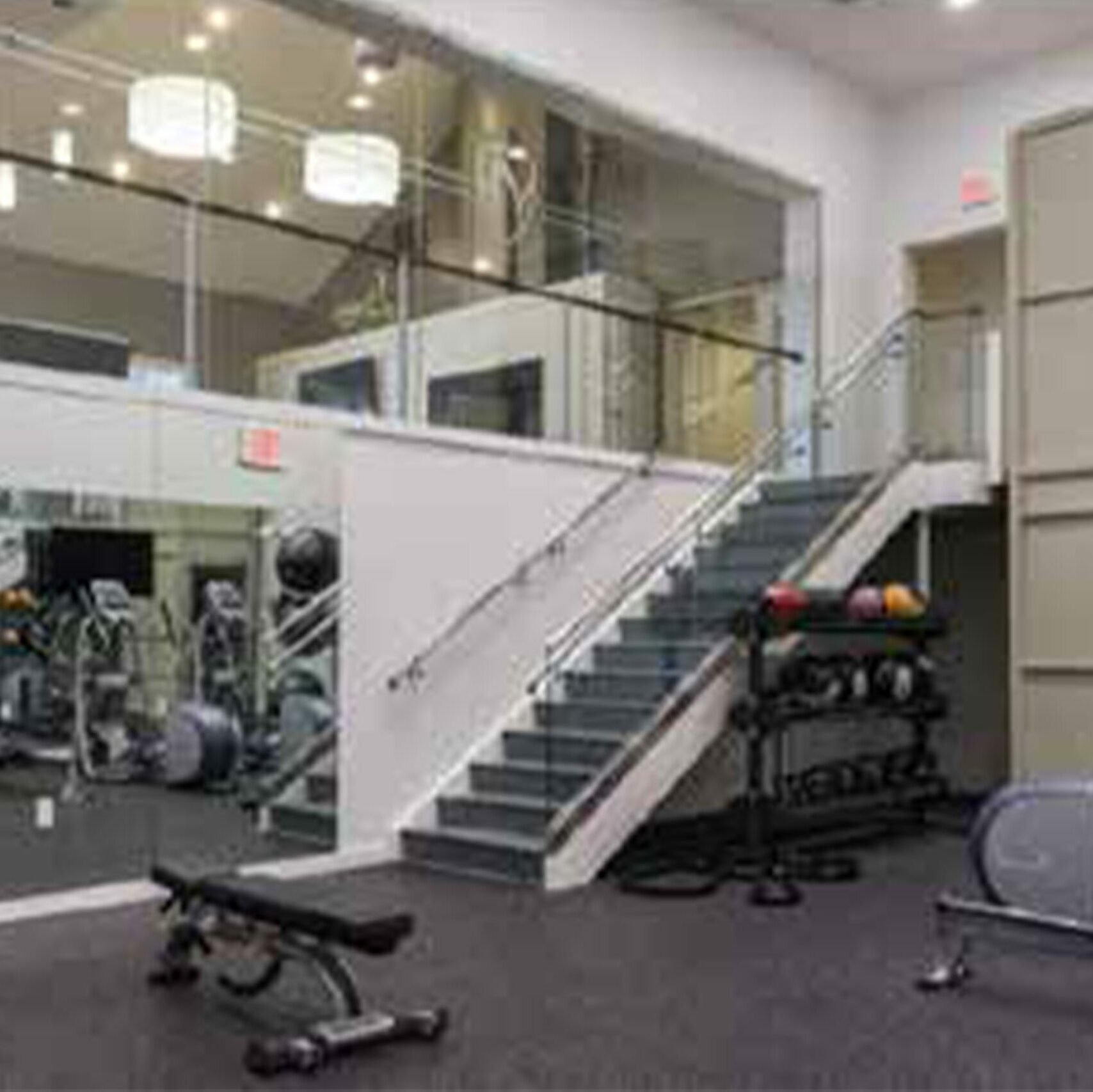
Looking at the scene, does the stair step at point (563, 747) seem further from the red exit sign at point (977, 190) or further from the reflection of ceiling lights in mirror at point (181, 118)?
the red exit sign at point (977, 190)

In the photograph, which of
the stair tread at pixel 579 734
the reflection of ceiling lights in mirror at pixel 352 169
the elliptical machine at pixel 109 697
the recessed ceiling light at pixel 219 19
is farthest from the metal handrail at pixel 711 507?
the recessed ceiling light at pixel 219 19

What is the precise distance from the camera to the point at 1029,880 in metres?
5.40

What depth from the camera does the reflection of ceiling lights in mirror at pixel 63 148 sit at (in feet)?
22.9

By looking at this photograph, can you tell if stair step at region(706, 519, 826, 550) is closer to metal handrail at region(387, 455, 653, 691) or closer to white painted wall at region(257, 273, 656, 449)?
metal handrail at region(387, 455, 653, 691)

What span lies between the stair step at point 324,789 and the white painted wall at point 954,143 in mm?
6118

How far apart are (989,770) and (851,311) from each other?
3628mm

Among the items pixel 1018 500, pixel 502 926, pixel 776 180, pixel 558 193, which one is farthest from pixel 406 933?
pixel 776 180

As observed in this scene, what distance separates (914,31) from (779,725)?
548 centimetres

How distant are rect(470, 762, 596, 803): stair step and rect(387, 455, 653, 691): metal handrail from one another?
0.67m

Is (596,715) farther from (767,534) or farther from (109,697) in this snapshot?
(109,697)

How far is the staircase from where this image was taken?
7.49m

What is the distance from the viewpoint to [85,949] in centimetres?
582

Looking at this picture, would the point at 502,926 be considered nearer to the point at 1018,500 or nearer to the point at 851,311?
the point at 1018,500

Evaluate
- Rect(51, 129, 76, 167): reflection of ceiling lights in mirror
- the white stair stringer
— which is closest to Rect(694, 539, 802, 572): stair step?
the white stair stringer
